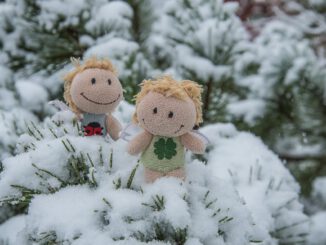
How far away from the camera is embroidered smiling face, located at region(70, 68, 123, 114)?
2.15ft

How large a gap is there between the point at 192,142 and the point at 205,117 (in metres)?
0.51

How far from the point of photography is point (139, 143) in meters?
0.62

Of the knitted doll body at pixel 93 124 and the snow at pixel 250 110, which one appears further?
the snow at pixel 250 110

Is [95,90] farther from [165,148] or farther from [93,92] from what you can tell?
[165,148]

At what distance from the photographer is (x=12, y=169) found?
1.99 ft

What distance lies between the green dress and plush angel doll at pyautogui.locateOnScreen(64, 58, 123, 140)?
0.10 m

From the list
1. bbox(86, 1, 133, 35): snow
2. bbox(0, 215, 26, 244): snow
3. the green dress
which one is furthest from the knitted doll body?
bbox(86, 1, 133, 35): snow

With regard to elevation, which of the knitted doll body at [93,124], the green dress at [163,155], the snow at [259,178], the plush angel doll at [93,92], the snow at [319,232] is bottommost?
the snow at [319,232]

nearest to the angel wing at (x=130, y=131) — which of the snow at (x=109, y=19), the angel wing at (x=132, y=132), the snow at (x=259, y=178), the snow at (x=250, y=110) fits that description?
the angel wing at (x=132, y=132)

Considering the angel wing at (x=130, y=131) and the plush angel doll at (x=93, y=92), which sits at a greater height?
the plush angel doll at (x=93, y=92)

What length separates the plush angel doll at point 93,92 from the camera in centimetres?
66

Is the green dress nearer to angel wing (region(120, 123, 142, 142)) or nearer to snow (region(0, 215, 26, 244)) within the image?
angel wing (region(120, 123, 142, 142))

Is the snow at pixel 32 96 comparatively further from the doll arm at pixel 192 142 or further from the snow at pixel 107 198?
the doll arm at pixel 192 142

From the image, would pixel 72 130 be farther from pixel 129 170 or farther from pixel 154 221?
pixel 154 221
